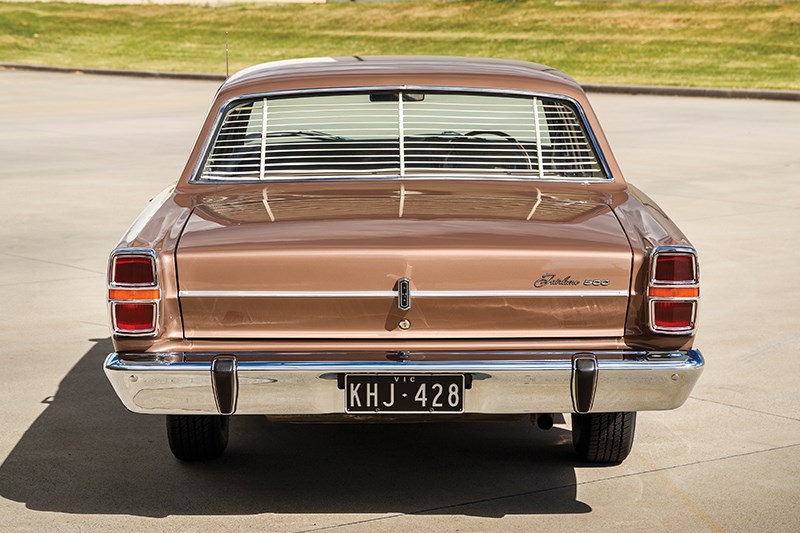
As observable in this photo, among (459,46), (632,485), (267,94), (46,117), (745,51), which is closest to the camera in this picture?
(632,485)

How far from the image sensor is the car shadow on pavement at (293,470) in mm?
4742

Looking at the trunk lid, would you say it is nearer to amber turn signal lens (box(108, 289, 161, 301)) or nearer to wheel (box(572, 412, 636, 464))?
amber turn signal lens (box(108, 289, 161, 301))

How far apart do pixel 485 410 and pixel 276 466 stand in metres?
1.17

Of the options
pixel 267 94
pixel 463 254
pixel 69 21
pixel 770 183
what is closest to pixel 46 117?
pixel 770 183

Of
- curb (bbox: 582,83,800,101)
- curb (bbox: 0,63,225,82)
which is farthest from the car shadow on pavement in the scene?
curb (bbox: 0,63,225,82)

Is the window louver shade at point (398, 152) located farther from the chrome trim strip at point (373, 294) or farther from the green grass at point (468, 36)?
the green grass at point (468, 36)

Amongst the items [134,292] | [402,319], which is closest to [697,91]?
[402,319]

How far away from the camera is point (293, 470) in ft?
16.8

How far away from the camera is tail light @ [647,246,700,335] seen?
174 inches

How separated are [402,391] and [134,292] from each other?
37.6 inches

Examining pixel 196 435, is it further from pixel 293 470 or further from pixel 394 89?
pixel 394 89

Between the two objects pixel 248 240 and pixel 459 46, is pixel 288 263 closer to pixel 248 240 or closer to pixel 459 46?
pixel 248 240

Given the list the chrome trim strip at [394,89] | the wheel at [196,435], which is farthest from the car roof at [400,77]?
the wheel at [196,435]

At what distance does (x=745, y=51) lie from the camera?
33.9 metres
